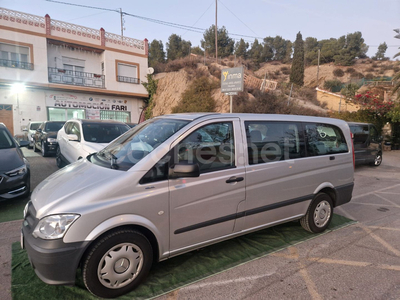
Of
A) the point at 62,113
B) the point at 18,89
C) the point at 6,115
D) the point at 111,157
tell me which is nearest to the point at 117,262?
the point at 111,157

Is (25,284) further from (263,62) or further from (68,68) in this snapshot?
(263,62)

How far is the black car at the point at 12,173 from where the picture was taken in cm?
456

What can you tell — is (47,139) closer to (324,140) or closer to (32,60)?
(324,140)

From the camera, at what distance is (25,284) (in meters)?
2.70

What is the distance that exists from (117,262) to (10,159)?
3852mm

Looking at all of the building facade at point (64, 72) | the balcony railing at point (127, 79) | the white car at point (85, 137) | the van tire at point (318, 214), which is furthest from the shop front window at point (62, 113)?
the van tire at point (318, 214)

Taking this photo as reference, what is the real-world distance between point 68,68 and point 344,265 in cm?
2356

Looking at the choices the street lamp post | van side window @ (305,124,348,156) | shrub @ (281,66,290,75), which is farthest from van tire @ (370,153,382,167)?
shrub @ (281,66,290,75)

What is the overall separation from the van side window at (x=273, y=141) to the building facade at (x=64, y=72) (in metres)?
20.3

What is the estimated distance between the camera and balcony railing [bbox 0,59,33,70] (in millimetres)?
17766

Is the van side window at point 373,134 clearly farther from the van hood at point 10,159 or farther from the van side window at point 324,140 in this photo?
the van hood at point 10,159

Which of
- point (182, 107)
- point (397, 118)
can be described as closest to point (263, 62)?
point (182, 107)

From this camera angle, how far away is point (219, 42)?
157 feet

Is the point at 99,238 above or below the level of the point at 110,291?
above
